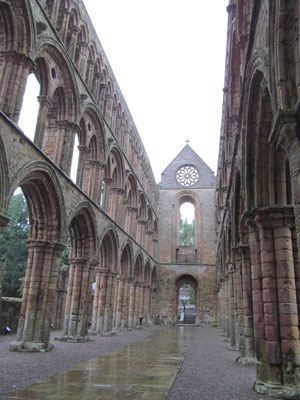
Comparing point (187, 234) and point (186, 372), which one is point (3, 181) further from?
point (187, 234)

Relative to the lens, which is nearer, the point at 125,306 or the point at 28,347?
the point at 28,347

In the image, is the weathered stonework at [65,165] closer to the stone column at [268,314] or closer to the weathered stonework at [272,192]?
the weathered stonework at [272,192]

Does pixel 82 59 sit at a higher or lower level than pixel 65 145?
Result: higher

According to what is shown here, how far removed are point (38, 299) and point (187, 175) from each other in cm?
2598

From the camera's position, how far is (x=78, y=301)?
560 inches

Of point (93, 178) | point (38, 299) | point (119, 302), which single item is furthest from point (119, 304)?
point (38, 299)

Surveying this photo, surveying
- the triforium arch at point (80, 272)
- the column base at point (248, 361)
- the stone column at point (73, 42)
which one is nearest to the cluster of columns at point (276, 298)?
the column base at point (248, 361)

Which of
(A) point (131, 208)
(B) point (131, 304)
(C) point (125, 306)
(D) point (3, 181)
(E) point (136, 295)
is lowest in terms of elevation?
(C) point (125, 306)

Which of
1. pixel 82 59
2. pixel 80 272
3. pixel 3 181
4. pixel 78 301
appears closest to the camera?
pixel 3 181

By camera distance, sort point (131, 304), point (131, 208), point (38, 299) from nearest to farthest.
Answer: point (38, 299)
point (131, 304)
point (131, 208)

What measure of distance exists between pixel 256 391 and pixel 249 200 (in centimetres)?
359

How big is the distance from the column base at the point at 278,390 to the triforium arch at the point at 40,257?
690 centimetres

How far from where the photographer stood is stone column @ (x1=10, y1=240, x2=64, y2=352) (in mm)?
10711

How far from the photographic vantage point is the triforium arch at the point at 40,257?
1076 cm
